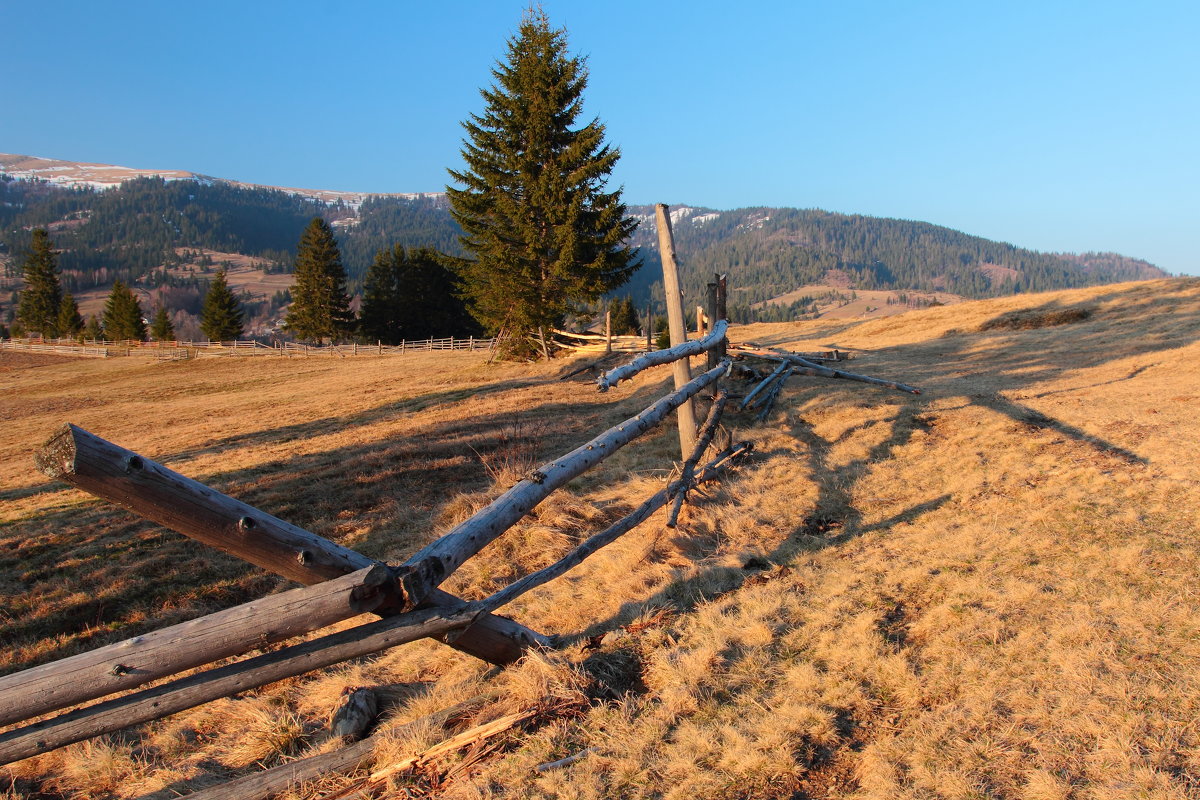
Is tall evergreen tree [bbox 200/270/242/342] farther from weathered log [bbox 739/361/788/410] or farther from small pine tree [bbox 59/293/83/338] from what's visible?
weathered log [bbox 739/361/788/410]

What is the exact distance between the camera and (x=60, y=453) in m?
2.57

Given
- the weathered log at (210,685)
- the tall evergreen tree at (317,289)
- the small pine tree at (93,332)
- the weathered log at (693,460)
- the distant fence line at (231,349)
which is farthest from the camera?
the small pine tree at (93,332)

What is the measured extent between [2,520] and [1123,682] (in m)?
13.1

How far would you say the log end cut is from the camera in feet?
8.37

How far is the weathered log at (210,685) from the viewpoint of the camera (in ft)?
10.2

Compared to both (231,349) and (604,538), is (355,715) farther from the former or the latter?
(231,349)

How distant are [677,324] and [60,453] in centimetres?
643

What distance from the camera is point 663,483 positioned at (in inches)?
293

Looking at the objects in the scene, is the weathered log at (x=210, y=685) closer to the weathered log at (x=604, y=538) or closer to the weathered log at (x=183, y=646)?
the weathered log at (x=183, y=646)

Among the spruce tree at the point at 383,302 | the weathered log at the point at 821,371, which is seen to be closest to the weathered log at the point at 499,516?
the weathered log at the point at 821,371

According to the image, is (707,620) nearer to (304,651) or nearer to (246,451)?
(304,651)

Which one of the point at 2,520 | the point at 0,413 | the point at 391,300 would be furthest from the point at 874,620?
the point at 391,300

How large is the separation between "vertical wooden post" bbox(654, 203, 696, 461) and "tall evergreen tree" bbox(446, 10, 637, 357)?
43.1ft

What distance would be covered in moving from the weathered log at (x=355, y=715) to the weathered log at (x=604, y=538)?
994 mm
